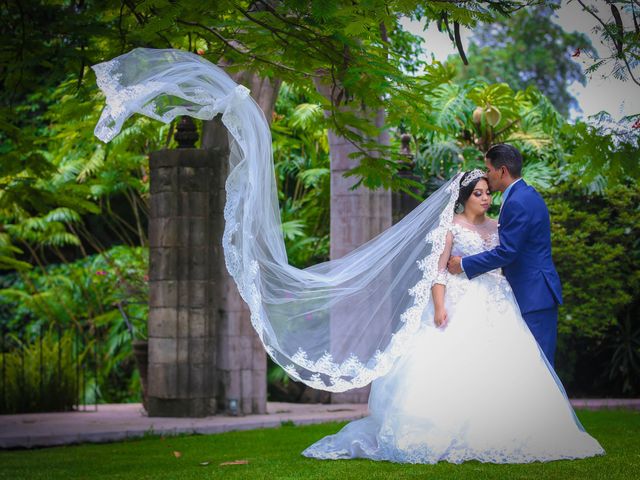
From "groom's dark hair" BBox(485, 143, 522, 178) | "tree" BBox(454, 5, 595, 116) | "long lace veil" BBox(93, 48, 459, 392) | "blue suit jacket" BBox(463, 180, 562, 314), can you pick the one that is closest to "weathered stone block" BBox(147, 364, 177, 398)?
"long lace veil" BBox(93, 48, 459, 392)

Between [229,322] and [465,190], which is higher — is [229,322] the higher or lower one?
the lower one

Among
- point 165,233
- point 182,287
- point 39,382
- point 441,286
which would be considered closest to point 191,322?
point 182,287

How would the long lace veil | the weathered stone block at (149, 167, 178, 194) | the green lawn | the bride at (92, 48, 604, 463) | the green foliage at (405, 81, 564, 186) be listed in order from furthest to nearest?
the green foliage at (405, 81, 564, 186) < the weathered stone block at (149, 167, 178, 194) < the bride at (92, 48, 604, 463) < the long lace veil < the green lawn

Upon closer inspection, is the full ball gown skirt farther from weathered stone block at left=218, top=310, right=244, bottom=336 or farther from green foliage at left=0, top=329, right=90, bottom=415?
green foliage at left=0, top=329, right=90, bottom=415

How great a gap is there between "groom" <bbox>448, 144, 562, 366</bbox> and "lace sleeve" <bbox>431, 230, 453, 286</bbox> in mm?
48

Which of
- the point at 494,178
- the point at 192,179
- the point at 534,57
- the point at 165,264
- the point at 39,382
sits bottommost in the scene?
the point at 39,382

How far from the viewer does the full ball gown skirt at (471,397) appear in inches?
276

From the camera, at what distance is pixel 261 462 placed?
301 inches

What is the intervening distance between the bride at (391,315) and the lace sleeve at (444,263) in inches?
0.5

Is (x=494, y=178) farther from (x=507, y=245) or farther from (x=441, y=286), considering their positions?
(x=441, y=286)

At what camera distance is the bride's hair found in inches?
305

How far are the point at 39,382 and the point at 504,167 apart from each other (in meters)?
8.04

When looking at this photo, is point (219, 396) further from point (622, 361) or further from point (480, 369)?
point (622, 361)

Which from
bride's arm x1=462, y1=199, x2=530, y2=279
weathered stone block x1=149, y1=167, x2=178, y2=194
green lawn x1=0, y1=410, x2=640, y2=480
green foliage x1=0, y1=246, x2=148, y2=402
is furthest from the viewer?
green foliage x1=0, y1=246, x2=148, y2=402
